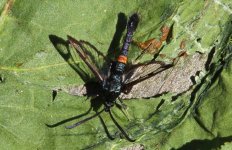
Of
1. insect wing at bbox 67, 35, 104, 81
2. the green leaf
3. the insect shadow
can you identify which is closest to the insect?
the green leaf

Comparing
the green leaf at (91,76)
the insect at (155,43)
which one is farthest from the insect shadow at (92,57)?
the insect at (155,43)

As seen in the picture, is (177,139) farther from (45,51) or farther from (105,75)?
(45,51)

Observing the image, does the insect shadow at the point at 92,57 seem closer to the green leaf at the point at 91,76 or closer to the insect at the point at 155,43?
the green leaf at the point at 91,76

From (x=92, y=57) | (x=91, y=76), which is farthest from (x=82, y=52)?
(x=91, y=76)

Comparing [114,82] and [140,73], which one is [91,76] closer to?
[114,82]

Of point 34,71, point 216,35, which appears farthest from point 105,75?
point 216,35

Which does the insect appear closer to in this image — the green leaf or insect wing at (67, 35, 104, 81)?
the green leaf
